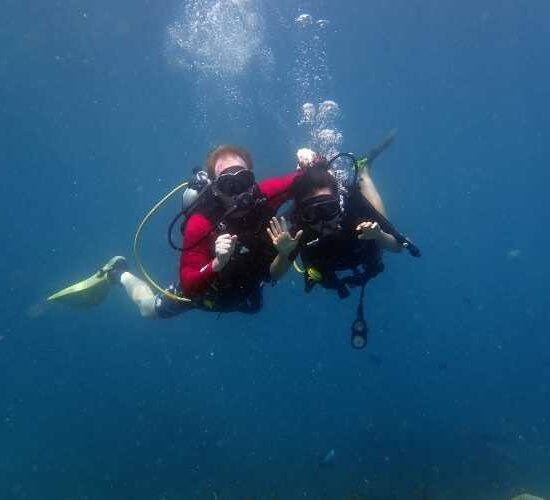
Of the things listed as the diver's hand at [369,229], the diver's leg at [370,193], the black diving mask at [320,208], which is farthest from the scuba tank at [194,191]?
the diver's leg at [370,193]

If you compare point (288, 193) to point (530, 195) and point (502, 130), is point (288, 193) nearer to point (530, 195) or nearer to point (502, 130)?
point (502, 130)

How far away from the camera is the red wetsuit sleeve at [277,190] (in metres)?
5.57

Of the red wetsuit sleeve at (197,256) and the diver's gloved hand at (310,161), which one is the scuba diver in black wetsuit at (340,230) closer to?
the diver's gloved hand at (310,161)

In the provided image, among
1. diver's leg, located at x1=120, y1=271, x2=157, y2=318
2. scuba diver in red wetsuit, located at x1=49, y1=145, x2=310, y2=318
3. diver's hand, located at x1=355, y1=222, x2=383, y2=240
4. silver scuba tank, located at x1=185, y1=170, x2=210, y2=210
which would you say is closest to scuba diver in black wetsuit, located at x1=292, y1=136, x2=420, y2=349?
diver's hand, located at x1=355, y1=222, x2=383, y2=240

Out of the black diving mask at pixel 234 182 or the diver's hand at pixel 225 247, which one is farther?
the black diving mask at pixel 234 182

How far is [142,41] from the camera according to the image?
2828 centimetres

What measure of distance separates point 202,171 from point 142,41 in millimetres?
25812

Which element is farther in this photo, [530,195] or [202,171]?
[530,195]

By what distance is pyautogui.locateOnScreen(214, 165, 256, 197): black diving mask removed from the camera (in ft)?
16.0

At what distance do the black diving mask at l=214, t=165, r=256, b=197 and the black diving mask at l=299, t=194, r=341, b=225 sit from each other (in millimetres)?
659

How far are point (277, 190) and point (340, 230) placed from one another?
84cm

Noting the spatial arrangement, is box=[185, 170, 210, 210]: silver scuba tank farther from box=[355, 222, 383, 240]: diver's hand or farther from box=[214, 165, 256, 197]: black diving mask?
box=[355, 222, 383, 240]: diver's hand

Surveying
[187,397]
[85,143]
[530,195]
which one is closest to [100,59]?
[85,143]

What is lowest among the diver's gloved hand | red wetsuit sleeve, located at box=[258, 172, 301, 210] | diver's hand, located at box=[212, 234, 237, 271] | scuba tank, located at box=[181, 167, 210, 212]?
diver's hand, located at box=[212, 234, 237, 271]
